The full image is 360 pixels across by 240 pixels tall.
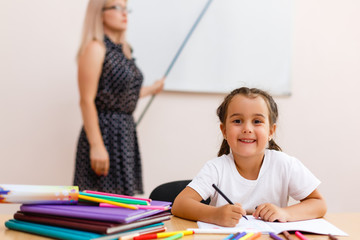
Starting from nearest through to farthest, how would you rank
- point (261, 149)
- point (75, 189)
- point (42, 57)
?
1. point (75, 189)
2. point (261, 149)
3. point (42, 57)

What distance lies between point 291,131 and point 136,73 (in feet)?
3.89

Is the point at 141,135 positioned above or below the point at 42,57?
below

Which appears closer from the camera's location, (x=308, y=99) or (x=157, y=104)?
(x=157, y=104)

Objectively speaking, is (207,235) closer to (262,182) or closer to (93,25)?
(262,182)

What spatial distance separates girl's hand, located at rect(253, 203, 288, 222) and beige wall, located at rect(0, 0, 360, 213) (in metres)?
1.56

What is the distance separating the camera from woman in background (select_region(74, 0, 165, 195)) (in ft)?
6.47

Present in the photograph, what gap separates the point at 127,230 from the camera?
31.8 inches

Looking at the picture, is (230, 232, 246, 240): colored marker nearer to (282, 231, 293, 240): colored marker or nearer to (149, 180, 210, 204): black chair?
(282, 231, 293, 240): colored marker

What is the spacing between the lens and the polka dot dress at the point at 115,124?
203 centimetres

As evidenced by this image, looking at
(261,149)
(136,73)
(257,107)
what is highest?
(136,73)

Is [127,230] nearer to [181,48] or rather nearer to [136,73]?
[136,73]

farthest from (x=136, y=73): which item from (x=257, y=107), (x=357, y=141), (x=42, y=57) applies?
(x=357, y=141)

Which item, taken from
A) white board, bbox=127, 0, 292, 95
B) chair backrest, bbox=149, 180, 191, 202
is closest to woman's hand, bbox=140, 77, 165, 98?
white board, bbox=127, 0, 292, 95

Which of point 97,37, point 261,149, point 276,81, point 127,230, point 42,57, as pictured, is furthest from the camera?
point 276,81
